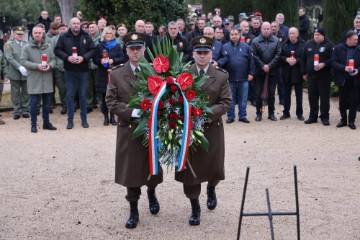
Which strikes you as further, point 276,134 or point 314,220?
point 276,134

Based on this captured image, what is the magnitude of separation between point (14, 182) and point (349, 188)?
187 inches

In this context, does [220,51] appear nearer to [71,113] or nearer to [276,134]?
[276,134]

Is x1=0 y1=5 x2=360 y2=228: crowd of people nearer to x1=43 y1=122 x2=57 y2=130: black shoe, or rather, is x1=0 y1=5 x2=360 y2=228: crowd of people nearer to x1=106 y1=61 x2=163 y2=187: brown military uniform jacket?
x1=43 y1=122 x2=57 y2=130: black shoe

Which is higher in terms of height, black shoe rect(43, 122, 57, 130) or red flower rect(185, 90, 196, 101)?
red flower rect(185, 90, 196, 101)

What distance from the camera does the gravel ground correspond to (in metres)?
6.38

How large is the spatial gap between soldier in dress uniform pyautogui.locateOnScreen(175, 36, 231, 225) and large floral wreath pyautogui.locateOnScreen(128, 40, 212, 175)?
32 cm

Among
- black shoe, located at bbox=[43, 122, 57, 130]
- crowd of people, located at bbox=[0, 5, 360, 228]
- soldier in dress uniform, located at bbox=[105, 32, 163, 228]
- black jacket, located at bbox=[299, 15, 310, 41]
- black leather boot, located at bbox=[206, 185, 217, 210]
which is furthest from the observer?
black jacket, located at bbox=[299, 15, 310, 41]

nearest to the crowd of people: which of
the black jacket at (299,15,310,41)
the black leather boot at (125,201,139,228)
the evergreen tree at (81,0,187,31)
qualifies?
the evergreen tree at (81,0,187,31)

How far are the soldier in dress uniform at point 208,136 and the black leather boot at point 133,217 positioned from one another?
0.58 metres

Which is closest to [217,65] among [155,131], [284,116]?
[284,116]

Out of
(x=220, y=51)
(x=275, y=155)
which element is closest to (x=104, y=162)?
(x=275, y=155)

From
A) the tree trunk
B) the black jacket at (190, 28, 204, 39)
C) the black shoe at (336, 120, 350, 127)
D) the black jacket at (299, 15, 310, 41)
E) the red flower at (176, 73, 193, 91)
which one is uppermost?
the tree trunk

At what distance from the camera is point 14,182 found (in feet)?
27.9

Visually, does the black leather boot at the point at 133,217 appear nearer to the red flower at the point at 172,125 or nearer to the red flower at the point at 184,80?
the red flower at the point at 172,125
